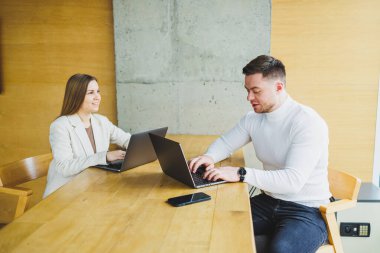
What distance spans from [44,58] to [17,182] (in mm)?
1790

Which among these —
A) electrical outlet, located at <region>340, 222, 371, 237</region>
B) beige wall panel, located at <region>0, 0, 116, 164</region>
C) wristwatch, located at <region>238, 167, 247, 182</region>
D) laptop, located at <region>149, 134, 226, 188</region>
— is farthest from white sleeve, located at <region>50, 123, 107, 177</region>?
electrical outlet, located at <region>340, 222, 371, 237</region>

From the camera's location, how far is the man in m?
1.81

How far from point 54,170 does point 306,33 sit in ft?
7.78

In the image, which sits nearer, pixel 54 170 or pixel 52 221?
pixel 52 221

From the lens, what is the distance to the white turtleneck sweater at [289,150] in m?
1.83

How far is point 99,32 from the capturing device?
3598 millimetres

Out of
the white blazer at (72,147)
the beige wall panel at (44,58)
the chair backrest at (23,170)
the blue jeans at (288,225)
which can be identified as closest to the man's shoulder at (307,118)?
the blue jeans at (288,225)

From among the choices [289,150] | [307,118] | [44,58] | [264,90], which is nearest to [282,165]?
[289,150]

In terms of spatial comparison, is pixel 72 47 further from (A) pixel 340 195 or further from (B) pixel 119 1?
(A) pixel 340 195

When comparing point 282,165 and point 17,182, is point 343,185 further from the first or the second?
point 17,182

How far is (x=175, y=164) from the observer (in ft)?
5.90

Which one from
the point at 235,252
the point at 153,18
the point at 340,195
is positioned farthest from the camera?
the point at 153,18

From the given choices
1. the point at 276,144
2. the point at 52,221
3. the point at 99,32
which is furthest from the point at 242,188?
the point at 99,32

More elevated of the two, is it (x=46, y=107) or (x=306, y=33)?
(x=306, y=33)
